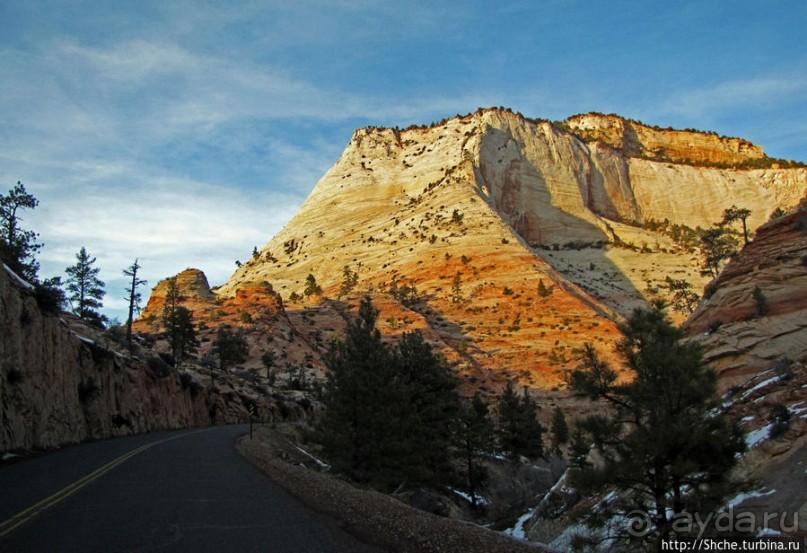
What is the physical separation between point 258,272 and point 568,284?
198 ft

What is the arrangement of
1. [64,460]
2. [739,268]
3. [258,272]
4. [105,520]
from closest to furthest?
[105,520], [64,460], [739,268], [258,272]

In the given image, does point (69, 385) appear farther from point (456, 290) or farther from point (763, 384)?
point (456, 290)

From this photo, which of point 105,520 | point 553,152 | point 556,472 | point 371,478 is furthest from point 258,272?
point 105,520

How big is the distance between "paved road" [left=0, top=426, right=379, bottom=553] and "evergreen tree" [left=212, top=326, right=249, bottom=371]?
44680 mm

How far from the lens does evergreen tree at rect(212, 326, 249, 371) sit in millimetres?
59844

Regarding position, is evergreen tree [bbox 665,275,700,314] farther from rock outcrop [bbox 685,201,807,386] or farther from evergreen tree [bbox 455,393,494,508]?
evergreen tree [bbox 455,393,494,508]

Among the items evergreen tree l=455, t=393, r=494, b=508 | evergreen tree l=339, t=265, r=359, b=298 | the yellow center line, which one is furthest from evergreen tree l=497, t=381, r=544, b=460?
evergreen tree l=339, t=265, r=359, b=298

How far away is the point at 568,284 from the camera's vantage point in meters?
79.6

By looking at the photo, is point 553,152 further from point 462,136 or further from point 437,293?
point 437,293

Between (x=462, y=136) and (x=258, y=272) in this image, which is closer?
(x=258, y=272)

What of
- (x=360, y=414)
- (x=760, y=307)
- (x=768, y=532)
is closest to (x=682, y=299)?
(x=760, y=307)

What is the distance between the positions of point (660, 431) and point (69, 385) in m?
24.3

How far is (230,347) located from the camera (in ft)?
198

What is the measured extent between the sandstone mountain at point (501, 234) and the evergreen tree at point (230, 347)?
2209mm
